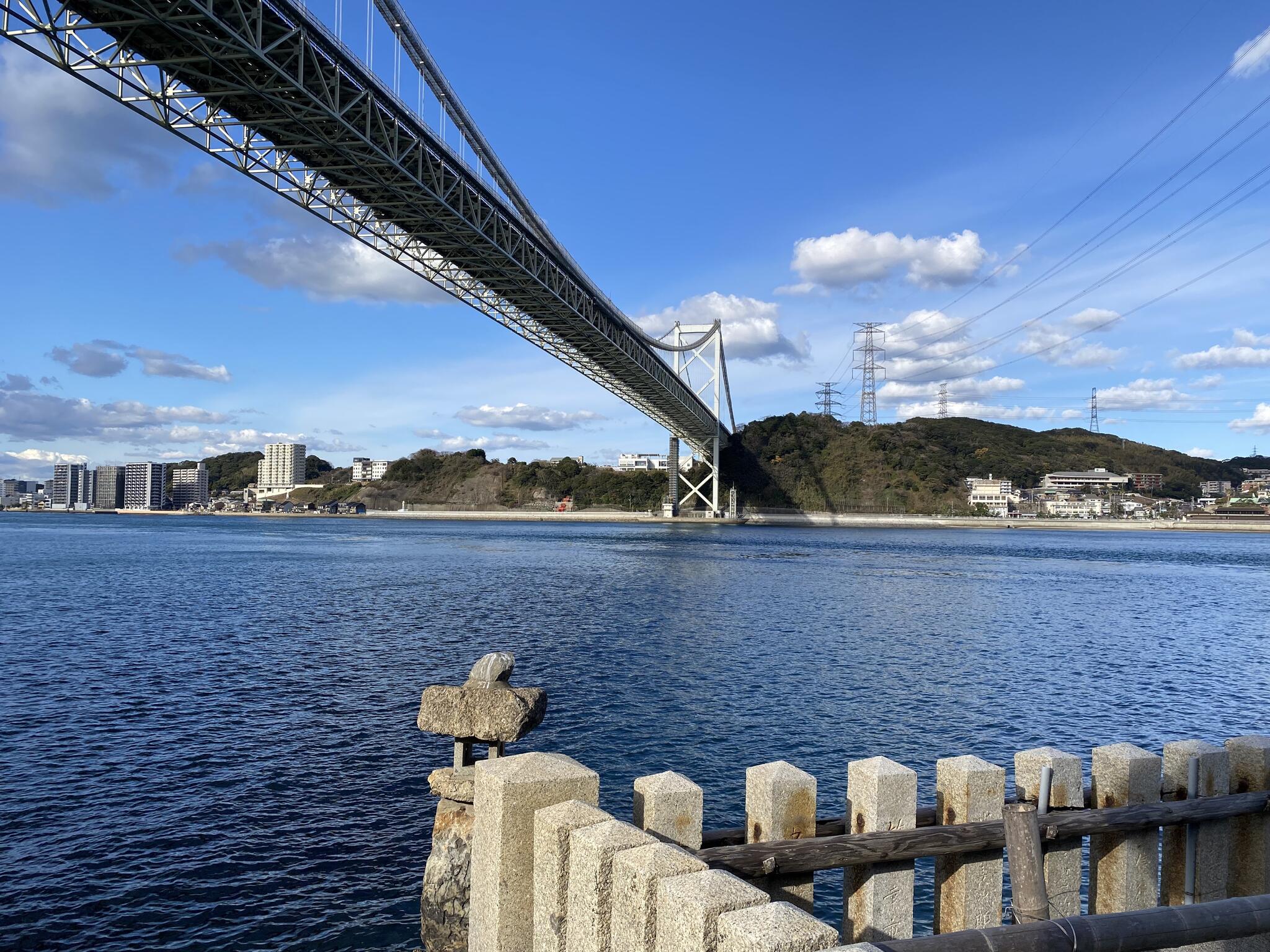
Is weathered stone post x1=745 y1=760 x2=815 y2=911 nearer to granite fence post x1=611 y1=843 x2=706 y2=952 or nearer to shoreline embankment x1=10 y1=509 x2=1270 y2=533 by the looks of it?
granite fence post x1=611 y1=843 x2=706 y2=952

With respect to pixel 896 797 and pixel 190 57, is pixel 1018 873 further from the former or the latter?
pixel 190 57

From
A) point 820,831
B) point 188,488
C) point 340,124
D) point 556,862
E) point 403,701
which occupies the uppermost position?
point 340,124

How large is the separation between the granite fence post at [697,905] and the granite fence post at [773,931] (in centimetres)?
3

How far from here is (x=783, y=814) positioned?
10.6 feet

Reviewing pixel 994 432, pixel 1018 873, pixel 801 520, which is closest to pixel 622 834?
pixel 1018 873

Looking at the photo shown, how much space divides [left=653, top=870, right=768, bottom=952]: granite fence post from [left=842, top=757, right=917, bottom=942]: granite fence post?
1.33m

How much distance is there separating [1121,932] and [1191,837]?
7.47 ft

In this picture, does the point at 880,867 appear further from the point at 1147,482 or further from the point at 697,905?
the point at 1147,482

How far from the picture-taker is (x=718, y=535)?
7831cm

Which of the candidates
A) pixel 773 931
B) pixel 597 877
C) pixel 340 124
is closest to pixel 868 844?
pixel 597 877

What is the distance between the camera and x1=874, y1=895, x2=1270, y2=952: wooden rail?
1901mm


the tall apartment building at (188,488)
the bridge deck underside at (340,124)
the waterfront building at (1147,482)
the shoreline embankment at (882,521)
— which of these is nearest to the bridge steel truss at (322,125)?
the bridge deck underside at (340,124)

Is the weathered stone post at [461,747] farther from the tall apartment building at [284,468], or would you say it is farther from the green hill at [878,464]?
the tall apartment building at [284,468]

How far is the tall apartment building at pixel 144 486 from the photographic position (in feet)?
625
